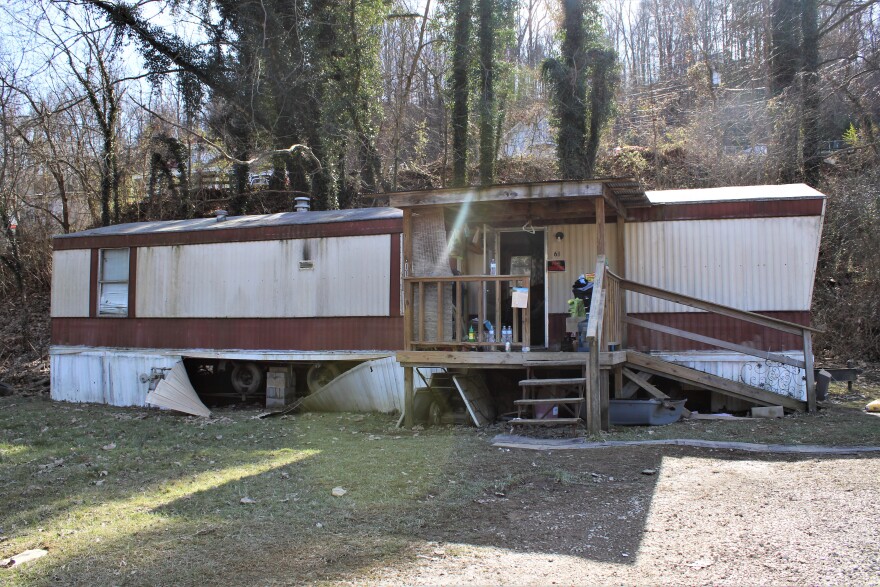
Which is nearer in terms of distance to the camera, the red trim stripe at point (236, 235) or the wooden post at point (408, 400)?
the wooden post at point (408, 400)

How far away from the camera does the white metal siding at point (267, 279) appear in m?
10.8

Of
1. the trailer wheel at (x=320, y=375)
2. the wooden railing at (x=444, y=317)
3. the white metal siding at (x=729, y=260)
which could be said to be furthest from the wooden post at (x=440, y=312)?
the trailer wheel at (x=320, y=375)

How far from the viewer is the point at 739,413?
365 inches

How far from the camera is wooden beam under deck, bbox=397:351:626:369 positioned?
783 centimetres

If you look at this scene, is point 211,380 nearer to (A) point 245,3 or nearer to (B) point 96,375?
(B) point 96,375

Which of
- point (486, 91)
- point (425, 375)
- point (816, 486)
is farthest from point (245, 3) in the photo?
point (816, 486)

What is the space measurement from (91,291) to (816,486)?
1233 centimetres

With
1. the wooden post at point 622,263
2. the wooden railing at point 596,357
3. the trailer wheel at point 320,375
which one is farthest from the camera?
the trailer wheel at point 320,375

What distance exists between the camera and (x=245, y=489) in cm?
552

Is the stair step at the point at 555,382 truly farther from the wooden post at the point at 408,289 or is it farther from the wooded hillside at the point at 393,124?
the wooded hillside at the point at 393,124

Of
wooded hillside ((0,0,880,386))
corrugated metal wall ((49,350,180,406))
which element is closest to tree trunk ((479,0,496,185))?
wooded hillside ((0,0,880,386))

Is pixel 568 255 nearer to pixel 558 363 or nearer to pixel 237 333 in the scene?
pixel 558 363

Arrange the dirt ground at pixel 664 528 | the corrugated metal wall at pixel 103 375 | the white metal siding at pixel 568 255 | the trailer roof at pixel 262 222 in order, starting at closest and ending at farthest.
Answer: the dirt ground at pixel 664 528
the white metal siding at pixel 568 255
the trailer roof at pixel 262 222
the corrugated metal wall at pixel 103 375

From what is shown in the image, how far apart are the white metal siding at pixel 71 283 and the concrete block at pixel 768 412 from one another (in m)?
11.5
